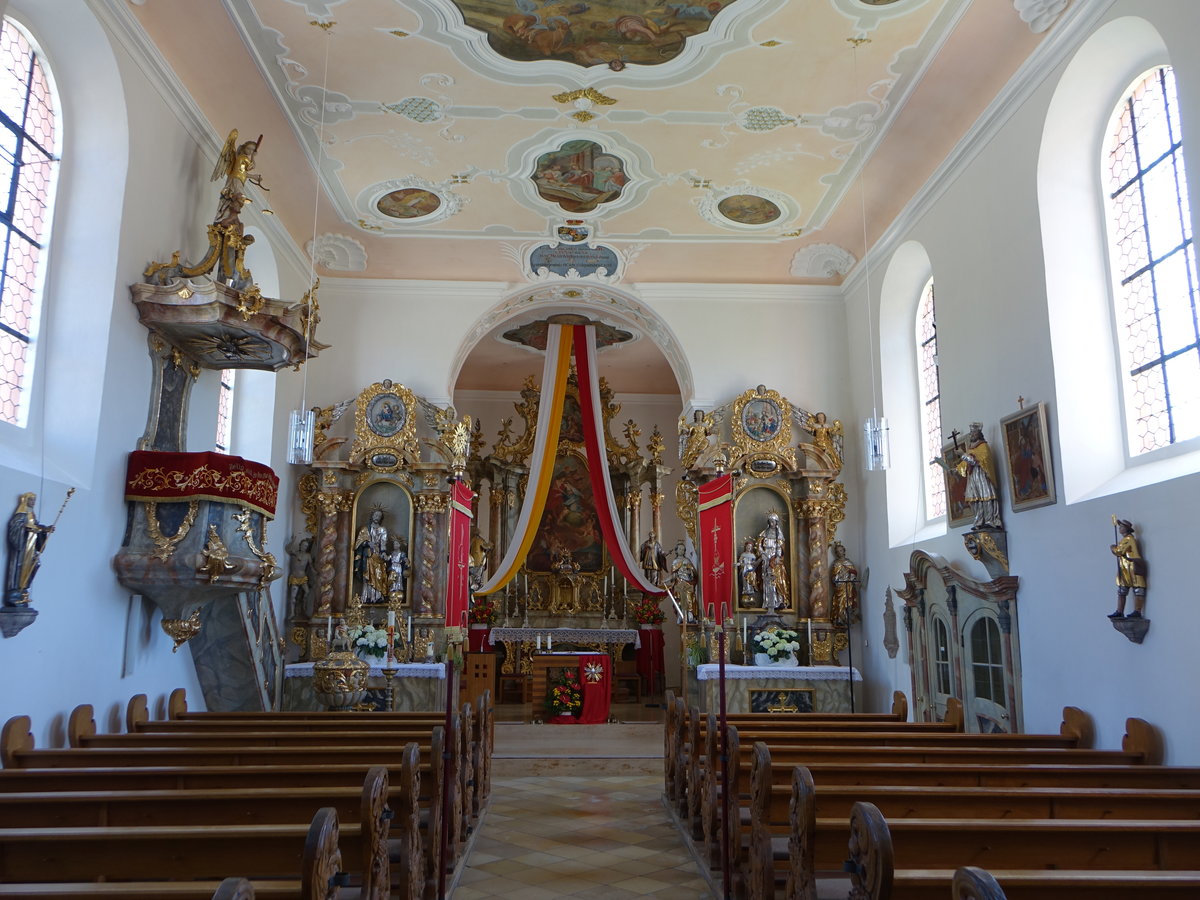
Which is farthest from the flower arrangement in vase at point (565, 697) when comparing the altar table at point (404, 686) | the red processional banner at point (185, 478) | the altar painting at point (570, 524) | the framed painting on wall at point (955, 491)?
the red processional banner at point (185, 478)

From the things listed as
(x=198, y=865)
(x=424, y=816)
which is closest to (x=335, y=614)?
(x=424, y=816)

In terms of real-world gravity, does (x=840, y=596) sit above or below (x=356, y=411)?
below

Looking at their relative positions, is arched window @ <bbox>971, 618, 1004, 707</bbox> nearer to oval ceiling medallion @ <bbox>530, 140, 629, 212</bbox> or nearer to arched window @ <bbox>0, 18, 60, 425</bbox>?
oval ceiling medallion @ <bbox>530, 140, 629, 212</bbox>

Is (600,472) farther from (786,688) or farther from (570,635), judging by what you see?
(786,688)

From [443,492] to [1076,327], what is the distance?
8277 mm

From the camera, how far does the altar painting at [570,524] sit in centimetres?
1816

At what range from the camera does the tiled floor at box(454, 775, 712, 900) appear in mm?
5832

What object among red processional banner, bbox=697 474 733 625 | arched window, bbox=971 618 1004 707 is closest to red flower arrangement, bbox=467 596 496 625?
red processional banner, bbox=697 474 733 625

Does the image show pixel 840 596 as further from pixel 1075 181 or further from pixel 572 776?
pixel 1075 181

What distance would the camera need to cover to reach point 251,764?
5559 mm

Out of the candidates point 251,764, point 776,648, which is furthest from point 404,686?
point 251,764

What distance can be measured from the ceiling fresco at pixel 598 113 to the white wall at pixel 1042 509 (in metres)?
0.84

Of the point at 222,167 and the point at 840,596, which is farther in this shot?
the point at 840,596

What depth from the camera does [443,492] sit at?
514 inches
